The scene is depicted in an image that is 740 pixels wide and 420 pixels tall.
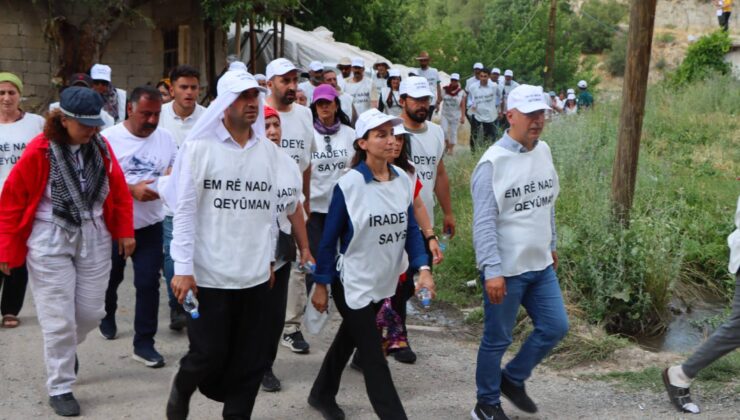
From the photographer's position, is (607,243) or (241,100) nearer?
(241,100)

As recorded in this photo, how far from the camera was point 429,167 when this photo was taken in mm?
6246

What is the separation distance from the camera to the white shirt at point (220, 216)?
163 inches

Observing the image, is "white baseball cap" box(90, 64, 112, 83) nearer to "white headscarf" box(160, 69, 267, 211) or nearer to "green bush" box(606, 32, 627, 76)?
"white headscarf" box(160, 69, 267, 211)

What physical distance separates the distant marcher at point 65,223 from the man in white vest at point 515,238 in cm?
214

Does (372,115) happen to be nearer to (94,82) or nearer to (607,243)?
(607,243)

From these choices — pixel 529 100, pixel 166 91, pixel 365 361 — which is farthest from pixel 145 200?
pixel 166 91

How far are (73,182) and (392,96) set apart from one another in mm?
10498

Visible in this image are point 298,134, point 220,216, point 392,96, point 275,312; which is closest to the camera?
point 220,216

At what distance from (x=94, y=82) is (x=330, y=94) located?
3.35 metres

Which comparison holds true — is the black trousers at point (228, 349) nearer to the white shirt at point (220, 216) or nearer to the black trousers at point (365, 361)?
the white shirt at point (220, 216)

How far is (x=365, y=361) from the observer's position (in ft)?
14.8

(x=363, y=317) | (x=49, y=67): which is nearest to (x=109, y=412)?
(x=363, y=317)

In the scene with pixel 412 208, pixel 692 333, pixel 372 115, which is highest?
pixel 372 115

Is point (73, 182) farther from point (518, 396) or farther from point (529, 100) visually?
point (518, 396)
